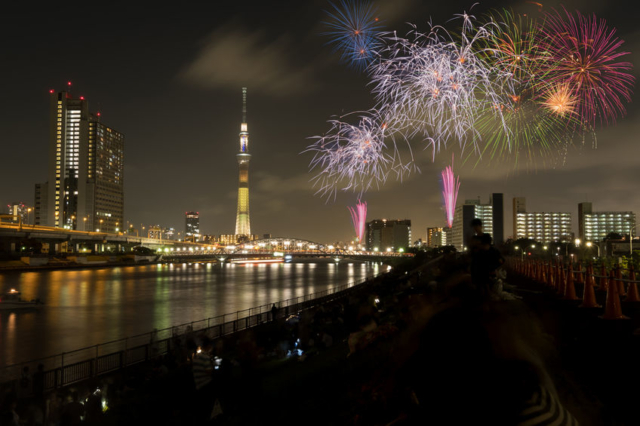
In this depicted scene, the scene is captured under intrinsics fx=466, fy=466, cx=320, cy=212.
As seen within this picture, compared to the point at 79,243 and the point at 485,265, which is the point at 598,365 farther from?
the point at 79,243

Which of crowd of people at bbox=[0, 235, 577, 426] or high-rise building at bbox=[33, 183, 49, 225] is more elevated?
high-rise building at bbox=[33, 183, 49, 225]

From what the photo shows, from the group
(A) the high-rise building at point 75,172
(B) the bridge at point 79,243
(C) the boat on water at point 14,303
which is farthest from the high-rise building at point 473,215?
(A) the high-rise building at point 75,172

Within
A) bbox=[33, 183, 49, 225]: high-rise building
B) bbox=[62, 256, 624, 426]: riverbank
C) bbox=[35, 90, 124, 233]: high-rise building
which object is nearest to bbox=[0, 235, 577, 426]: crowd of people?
bbox=[62, 256, 624, 426]: riverbank

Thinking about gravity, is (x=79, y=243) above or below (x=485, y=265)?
below

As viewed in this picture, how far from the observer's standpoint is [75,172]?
16988 centimetres

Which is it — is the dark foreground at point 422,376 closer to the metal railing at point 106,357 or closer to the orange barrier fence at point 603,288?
the orange barrier fence at point 603,288

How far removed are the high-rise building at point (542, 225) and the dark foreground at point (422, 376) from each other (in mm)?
168161

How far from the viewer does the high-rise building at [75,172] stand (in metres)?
168

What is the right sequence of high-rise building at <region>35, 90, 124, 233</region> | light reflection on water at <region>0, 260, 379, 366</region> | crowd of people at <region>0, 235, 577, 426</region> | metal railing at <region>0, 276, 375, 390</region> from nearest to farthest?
crowd of people at <region>0, 235, 577, 426</region> < metal railing at <region>0, 276, 375, 390</region> < light reflection on water at <region>0, 260, 379, 366</region> < high-rise building at <region>35, 90, 124, 233</region>

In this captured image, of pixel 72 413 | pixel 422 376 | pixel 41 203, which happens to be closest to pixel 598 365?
pixel 422 376

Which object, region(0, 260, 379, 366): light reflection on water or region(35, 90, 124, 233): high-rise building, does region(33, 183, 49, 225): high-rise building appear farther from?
region(0, 260, 379, 366): light reflection on water

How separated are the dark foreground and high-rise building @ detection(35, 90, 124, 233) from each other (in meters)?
171

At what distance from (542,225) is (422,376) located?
19061 cm

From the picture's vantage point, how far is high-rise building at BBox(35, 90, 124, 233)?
168 m
